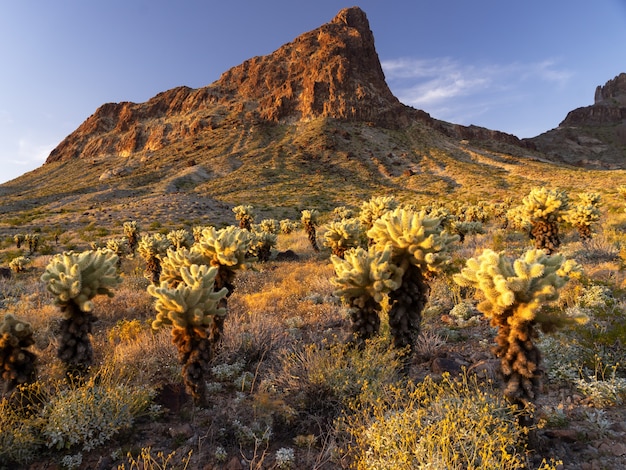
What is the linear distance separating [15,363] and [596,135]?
15036 cm

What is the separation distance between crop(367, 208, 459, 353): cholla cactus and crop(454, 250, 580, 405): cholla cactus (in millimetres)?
1191

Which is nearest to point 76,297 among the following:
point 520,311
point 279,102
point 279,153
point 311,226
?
point 520,311

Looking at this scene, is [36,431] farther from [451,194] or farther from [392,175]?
[392,175]

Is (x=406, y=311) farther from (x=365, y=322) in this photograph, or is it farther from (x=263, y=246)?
(x=263, y=246)

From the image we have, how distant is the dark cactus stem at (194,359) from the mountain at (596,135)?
107431mm

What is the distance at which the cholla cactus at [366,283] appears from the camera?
4980 millimetres

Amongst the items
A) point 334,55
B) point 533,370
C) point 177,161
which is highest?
point 334,55

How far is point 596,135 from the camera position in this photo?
113 metres

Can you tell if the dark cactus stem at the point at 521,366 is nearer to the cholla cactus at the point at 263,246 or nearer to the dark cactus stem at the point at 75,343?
the dark cactus stem at the point at 75,343

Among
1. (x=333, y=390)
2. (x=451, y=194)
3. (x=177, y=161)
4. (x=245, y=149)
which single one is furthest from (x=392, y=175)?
(x=333, y=390)

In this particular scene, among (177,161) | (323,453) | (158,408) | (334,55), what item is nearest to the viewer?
(323,453)

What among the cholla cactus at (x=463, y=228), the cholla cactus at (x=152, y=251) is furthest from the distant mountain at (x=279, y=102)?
the cholla cactus at (x=152, y=251)

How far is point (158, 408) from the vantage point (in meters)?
4.56

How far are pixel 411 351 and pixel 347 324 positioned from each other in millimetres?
2438
